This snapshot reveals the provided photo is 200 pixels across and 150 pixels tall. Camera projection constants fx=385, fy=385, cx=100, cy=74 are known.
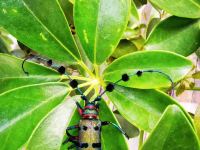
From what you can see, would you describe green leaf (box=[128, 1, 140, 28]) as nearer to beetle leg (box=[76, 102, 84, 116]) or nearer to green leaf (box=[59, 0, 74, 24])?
green leaf (box=[59, 0, 74, 24])

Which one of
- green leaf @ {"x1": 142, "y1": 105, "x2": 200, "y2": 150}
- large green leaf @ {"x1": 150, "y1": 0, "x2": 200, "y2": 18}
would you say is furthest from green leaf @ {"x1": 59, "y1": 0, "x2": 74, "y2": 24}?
green leaf @ {"x1": 142, "y1": 105, "x2": 200, "y2": 150}

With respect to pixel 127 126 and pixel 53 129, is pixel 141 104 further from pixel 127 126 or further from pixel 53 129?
pixel 127 126

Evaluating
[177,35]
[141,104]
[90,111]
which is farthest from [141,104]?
[177,35]

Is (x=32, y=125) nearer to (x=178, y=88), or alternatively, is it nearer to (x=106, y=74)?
(x=106, y=74)

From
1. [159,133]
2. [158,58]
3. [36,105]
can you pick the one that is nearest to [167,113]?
[159,133]

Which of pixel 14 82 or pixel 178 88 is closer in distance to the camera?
pixel 14 82

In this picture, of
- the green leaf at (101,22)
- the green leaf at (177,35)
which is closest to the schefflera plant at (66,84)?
the green leaf at (101,22)
